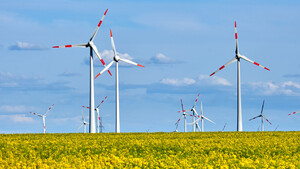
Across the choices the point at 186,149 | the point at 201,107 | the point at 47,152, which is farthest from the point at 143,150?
the point at 201,107

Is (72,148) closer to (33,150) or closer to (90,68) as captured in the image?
(33,150)

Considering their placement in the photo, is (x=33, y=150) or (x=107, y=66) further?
(x=107, y=66)

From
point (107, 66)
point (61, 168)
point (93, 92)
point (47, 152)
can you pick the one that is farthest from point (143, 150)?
point (107, 66)

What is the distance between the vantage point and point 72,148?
35906mm

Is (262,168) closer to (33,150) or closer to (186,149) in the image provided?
(186,149)

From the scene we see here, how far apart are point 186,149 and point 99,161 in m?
10.2

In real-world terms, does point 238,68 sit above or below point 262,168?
above

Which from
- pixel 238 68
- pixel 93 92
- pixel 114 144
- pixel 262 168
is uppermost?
pixel 238 68

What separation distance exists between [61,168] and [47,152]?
1290cm

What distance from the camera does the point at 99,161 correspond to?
2530 centimetres

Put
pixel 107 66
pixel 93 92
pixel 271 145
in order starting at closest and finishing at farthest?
pixel 271 145
pixel 93 92
pixel 107 66

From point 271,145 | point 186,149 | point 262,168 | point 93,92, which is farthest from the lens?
point 93,92

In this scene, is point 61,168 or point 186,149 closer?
point 61,168

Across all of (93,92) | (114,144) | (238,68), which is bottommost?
(114,144)
